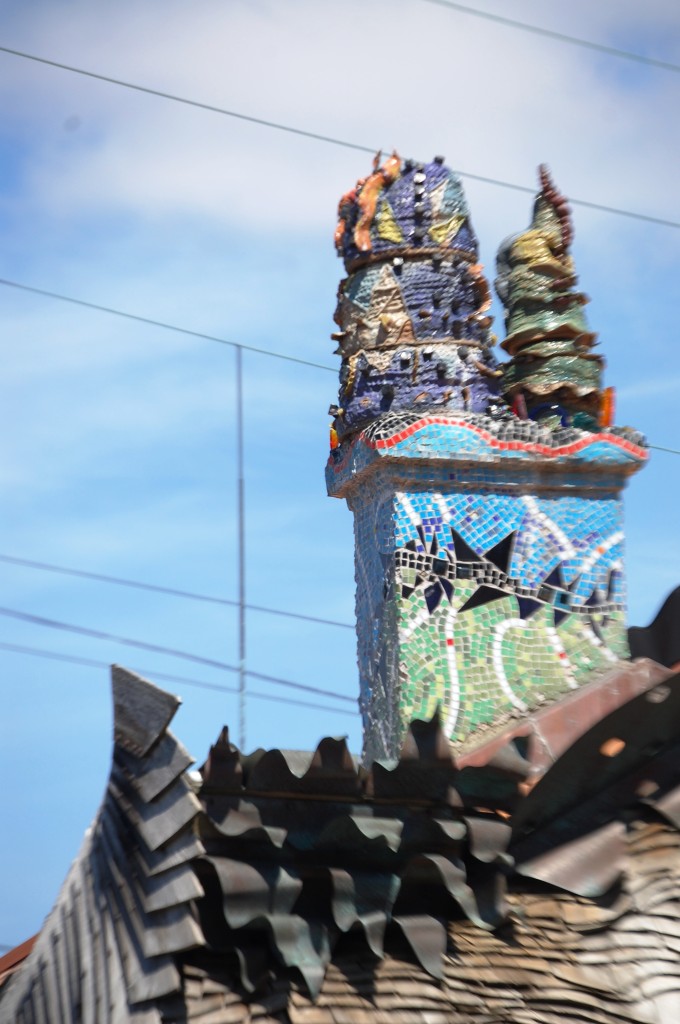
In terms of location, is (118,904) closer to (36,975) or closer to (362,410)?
(36,975)

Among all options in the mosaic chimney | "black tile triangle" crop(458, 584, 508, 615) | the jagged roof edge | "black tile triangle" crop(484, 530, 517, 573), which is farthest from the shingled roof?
"black tile triangle" crop(484, 530, 517, 573)

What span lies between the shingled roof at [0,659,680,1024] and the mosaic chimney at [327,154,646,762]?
1.02 meters

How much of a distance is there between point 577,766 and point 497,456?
5.58 ft

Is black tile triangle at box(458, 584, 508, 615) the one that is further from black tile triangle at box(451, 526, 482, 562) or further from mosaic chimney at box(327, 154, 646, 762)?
black tile triangle at box(451, 526, 482, 562)

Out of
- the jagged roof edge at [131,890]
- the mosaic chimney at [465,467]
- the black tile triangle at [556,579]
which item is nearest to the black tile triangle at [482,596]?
the mosaic chimney at [465,467]

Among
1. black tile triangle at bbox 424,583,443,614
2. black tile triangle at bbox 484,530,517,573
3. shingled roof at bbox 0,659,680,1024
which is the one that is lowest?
shingled roof at bbox 0,659,680,1024

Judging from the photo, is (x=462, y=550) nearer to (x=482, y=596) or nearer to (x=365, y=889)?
(x=482, y=596)

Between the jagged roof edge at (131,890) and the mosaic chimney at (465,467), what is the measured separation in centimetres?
159

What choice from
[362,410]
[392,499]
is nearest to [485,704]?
[392,499]

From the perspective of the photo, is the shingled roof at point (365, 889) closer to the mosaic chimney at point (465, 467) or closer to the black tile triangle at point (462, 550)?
the mosaic chimney at point (465, 467)

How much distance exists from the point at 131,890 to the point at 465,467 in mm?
2573

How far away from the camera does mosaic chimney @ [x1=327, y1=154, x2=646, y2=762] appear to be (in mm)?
6852

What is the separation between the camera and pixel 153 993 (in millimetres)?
4961

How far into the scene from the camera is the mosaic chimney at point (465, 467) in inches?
270
